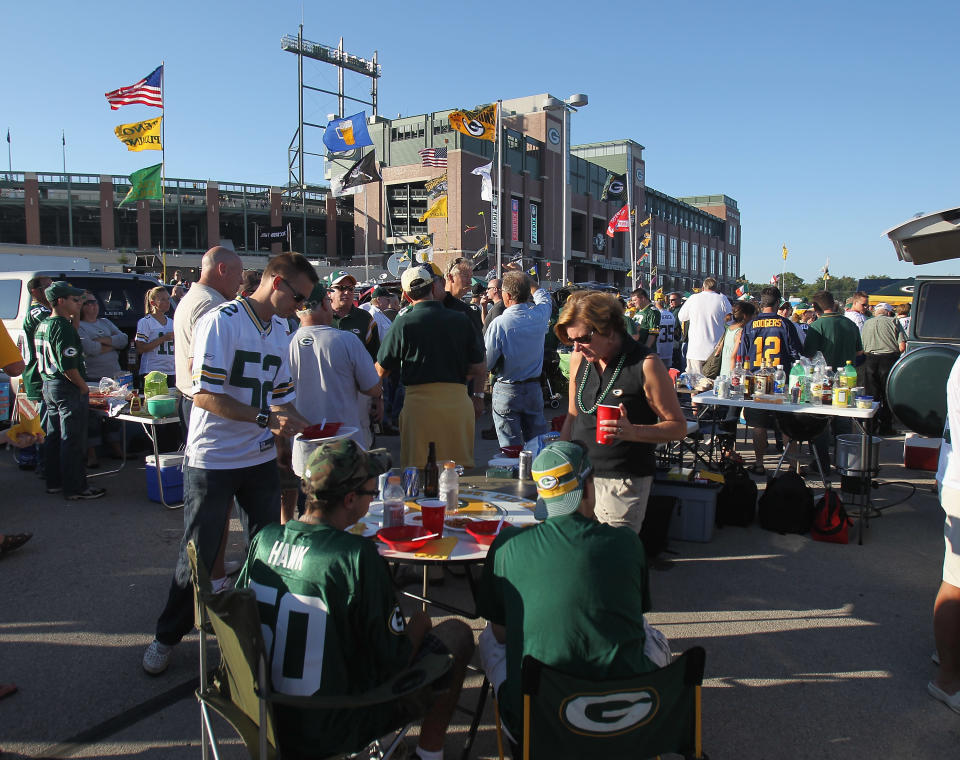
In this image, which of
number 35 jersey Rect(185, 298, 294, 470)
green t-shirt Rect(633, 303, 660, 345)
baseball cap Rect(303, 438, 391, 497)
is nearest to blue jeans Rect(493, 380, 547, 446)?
number 35 jersey Rect(185, 298, 294, 470)

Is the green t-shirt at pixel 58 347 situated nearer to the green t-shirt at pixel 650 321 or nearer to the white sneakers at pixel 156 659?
the white sneakers at pixel 156 659

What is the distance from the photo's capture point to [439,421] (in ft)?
14.9

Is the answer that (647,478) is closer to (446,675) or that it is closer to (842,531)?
(446,675)

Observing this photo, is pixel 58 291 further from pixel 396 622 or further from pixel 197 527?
pixel 396 622

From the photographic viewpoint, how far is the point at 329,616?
1.97 meters

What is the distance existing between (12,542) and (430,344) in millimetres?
3383

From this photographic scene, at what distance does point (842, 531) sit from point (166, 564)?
16.7 ft

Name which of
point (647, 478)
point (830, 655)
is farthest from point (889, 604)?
point (647, 478)

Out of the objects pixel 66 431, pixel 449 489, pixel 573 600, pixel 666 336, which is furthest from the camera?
pixel 666 336

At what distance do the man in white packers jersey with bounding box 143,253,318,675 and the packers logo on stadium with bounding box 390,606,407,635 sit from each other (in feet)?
4.52

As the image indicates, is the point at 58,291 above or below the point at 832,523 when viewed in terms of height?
above

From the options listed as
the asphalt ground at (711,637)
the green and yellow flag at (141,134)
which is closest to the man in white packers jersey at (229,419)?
the asphalt ground at (711,637)

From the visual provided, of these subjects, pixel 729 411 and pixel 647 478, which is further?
pixel 729 411

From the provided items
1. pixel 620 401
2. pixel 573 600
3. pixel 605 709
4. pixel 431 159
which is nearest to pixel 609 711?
pixel 605 709
